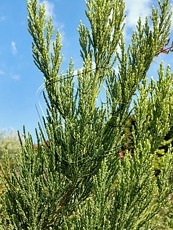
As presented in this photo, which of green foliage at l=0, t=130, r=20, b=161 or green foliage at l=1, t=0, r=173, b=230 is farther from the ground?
green foliage at l=0, t=130, r=20, b=161

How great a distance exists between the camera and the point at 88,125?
617 cm

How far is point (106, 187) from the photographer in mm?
5586

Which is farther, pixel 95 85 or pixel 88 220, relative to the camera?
pixel 95 85

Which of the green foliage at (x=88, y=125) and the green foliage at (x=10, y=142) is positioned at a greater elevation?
the green foliage at (x=10, y=142)

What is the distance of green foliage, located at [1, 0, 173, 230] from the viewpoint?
5719mm

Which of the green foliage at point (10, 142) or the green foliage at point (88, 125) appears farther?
the green foliage at point (10, 142)

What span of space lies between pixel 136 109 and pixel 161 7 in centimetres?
196

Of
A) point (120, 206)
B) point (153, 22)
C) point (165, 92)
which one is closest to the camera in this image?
point (120, 206)

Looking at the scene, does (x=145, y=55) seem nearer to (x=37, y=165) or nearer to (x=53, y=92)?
(x=53, y=92)

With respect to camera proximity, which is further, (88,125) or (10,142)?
(10,142)

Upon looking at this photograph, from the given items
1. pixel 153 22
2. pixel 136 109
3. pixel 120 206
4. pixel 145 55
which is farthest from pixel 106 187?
pixel 153 22

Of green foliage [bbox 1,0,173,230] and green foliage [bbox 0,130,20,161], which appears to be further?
green foliage [bbox 0,130,20,161]

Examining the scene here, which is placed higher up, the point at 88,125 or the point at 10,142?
the point at 10,142

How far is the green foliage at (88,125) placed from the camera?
5719 mm
